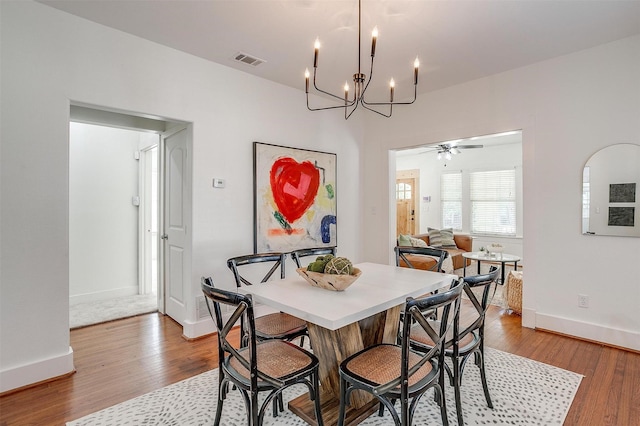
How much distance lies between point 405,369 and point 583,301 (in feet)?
8.96

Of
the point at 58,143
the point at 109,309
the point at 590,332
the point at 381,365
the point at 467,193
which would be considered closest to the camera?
the point at 381,365

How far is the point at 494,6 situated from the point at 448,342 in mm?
2314

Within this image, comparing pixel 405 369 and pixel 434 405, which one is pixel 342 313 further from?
pixel 434 405

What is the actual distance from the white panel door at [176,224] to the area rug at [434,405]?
3.95 feet

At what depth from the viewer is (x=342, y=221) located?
4594mm

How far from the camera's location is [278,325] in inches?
89.9

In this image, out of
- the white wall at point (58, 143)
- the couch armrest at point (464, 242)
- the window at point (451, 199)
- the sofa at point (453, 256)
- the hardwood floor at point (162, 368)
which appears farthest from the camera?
the window at point (451, 199)

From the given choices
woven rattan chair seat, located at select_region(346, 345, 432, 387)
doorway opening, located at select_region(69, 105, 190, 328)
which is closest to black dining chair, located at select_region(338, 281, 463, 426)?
woven rattan chair seat, located at select_region(346, 345, 432, 387)

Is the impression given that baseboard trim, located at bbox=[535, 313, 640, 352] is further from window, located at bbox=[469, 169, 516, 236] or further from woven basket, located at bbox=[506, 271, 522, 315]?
window, located at bbox=[469, 169, 516, 236]

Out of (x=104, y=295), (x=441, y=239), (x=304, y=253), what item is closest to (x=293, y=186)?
(x=304, y=253)

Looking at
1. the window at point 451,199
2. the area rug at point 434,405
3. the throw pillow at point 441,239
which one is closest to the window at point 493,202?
the window at point 451,199

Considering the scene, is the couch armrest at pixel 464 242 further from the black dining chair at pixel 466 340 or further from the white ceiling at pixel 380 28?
the black dining chair at pixel 466 340

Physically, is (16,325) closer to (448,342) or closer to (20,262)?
(20,262)

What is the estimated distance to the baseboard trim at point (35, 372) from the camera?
226cm
